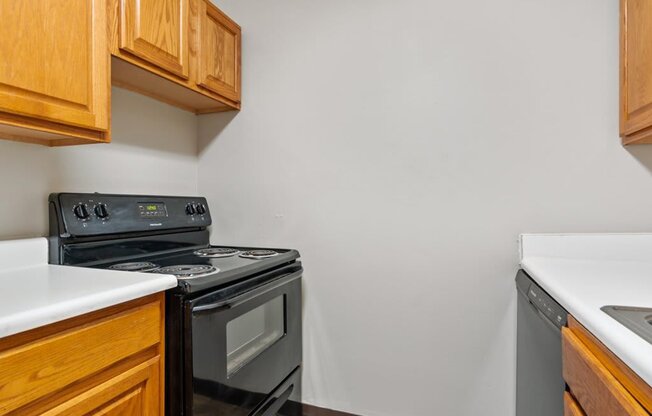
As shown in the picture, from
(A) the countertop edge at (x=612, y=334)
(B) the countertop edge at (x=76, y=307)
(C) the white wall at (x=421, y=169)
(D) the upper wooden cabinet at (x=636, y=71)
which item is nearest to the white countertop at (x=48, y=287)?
(B) the countertop edge at (x=76, y=307)

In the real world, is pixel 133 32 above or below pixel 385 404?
above

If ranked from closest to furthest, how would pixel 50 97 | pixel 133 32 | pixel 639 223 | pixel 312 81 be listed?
pixel 50 97, pixel 133 32, pixel 639 223, pixel 312 81

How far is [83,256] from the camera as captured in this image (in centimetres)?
126

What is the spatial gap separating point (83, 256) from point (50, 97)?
0.55m

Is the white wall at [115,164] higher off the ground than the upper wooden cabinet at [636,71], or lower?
lower

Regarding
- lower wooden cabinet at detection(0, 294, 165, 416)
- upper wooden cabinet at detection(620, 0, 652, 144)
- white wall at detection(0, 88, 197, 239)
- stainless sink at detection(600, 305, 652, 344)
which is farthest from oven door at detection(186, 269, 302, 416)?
upper wooden cabinet at detection(620, 0, 652, 144)

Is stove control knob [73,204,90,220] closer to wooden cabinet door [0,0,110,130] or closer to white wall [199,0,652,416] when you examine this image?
wooden cabinet door [0,0,110,130]

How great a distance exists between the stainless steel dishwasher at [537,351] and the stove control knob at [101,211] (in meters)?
1.48

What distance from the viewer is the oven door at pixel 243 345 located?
3.43 ft

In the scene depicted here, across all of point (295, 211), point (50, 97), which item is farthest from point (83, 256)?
point (295, 211)

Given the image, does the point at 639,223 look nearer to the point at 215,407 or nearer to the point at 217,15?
the point at 215,407

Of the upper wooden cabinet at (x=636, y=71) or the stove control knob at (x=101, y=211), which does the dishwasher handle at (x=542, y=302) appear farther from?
the stove control knob at (x=101, y=211)

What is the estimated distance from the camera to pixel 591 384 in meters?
0.70

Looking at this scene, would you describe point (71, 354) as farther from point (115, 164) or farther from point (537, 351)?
point (537, 351)
